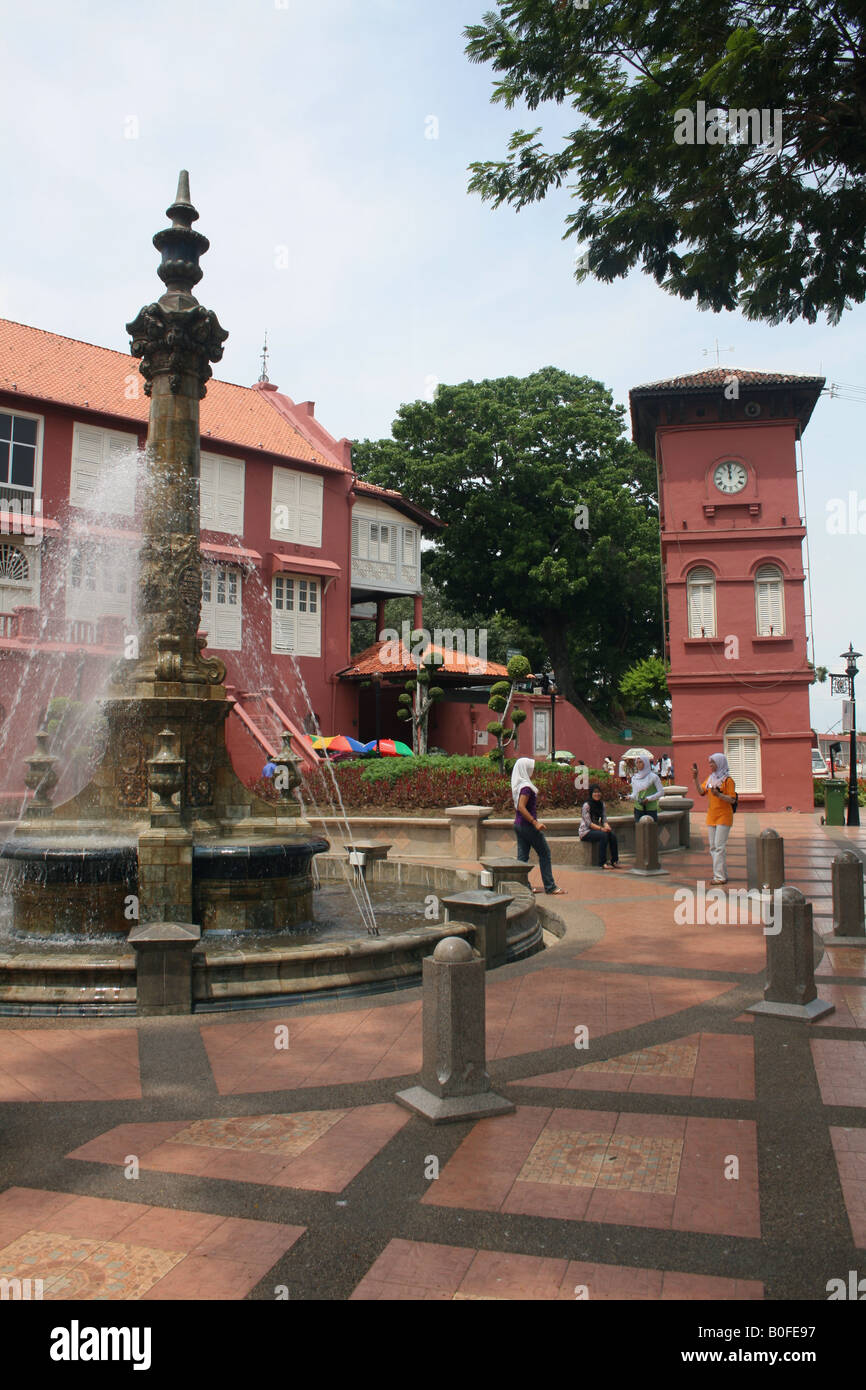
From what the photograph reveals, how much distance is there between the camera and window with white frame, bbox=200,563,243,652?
26.5m

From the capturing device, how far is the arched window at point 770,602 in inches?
1206

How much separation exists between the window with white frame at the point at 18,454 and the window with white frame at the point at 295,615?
7.38 meters

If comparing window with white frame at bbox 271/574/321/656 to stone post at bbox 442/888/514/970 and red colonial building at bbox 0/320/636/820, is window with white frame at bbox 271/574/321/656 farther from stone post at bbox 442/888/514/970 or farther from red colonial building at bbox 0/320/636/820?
stone post at bbox 442/888/514/970

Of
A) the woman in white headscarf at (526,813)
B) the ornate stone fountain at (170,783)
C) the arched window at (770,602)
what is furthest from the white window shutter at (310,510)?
the woman in white headscarf at (526,813)

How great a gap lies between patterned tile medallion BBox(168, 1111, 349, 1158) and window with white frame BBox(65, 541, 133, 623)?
20452 millimetres

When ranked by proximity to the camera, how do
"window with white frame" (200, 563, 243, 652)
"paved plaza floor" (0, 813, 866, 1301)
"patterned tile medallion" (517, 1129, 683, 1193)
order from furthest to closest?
"window with white frame" (200, 563, 243, 652)
"patterned tile medallion" (517, 1129, 683, 1193)
"paved plaza floor" (0, 813, 866, 1301)


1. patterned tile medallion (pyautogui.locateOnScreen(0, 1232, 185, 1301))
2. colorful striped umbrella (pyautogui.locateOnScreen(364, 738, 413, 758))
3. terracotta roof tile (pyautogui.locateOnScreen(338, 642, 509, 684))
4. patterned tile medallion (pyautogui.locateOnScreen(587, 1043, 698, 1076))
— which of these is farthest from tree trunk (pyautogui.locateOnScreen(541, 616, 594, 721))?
patterned tile medallion (pyautogui.locateOnScreen(0, 1232, 185, 1301))

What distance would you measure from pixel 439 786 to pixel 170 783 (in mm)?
9981

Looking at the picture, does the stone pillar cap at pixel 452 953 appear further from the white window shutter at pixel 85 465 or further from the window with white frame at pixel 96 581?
the white window shutter at pixel 85 465

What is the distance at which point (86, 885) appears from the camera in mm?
8555

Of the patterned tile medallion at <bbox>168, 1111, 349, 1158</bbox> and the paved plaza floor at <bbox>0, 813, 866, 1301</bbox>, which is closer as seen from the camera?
the paved plaza floor at <bbox>0, 813, 866, 1301</bbox>

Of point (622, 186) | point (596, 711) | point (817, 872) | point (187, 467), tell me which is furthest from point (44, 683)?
point (596, 711)
